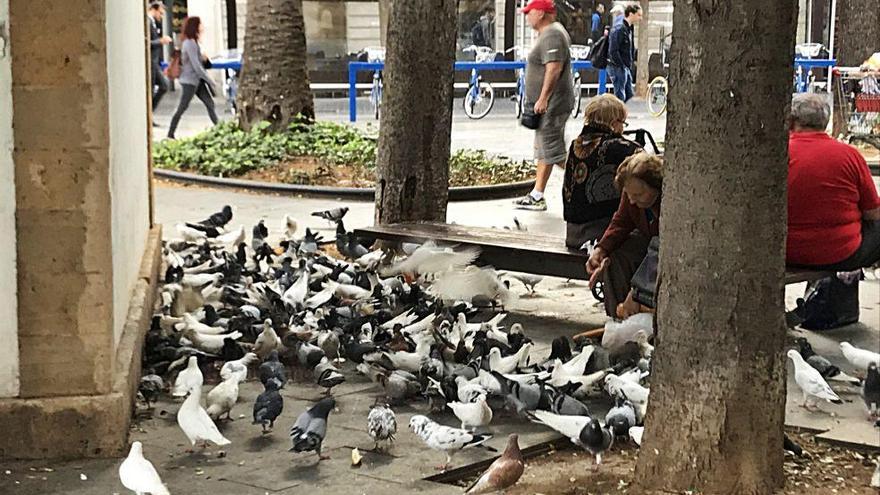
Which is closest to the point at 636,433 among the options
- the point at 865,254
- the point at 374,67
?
the point at 865,254

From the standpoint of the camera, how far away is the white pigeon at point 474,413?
5793 millimetres

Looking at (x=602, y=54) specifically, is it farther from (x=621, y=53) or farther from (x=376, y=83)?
(x=376, y=83)

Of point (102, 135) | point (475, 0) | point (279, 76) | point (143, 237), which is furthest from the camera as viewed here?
point (475, 0)

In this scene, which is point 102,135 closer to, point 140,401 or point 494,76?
point 140,401

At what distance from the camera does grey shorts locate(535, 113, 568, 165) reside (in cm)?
1291

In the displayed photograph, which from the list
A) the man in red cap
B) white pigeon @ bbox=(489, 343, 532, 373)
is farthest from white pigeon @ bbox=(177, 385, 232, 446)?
the man in red cap

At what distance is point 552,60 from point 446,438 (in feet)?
25.2

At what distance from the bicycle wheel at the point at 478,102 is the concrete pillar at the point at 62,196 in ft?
69.2

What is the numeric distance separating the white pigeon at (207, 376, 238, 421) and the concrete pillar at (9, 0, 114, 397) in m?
0.63

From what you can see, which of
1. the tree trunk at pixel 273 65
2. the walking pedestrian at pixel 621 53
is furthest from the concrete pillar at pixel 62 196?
the walking pedestrian at pixel 621 53

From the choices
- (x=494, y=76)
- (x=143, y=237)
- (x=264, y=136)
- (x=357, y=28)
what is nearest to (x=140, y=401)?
(x=143, y=237)

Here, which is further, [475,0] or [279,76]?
[475,0]

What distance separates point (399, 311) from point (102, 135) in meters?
3.03

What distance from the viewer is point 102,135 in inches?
214
